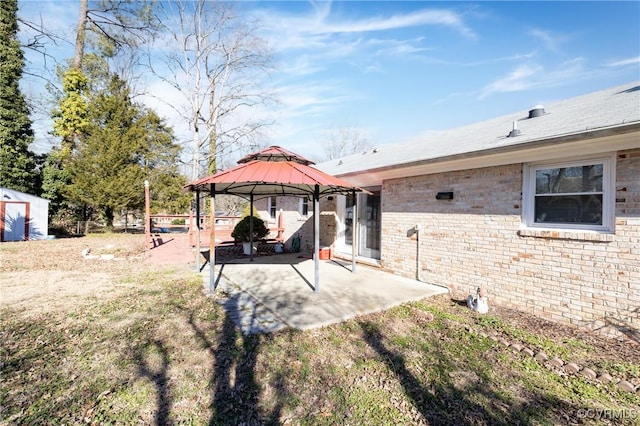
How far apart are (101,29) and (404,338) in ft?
88.1

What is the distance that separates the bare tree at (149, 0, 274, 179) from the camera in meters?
18.4

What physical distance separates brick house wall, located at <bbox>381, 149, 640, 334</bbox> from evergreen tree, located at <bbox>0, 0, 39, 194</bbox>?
20596mm

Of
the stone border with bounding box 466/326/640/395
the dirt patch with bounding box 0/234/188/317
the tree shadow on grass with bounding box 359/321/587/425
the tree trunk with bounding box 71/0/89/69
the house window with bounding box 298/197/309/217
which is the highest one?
the tree trunk with bounding box 71/0/89/69

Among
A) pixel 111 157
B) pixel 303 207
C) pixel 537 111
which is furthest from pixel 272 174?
pixel 111 157

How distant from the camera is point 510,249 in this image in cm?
567

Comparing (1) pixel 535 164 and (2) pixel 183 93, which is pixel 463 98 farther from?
(2) pixel 183 93

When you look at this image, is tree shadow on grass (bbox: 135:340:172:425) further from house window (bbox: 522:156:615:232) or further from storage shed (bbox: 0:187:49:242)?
storage shed (bbox: 0:187:49:242)

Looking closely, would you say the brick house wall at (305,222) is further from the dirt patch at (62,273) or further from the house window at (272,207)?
the dirt patch at (62,273)

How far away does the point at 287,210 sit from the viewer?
45.9 ft

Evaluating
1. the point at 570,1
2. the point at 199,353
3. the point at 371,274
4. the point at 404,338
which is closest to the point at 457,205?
the point at 371,274

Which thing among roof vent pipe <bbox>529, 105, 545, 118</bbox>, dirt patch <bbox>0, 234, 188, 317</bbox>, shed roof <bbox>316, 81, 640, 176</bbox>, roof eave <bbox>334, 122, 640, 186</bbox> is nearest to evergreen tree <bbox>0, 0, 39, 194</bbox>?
dirt patch <bbox>0, 234, 188, 317</bbox>

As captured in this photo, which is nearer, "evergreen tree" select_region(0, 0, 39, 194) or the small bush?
the small bush

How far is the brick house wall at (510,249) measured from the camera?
4355 millimetres

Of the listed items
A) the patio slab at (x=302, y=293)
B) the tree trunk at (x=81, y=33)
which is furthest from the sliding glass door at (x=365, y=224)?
the tree trunk at (x=81, y=33)
